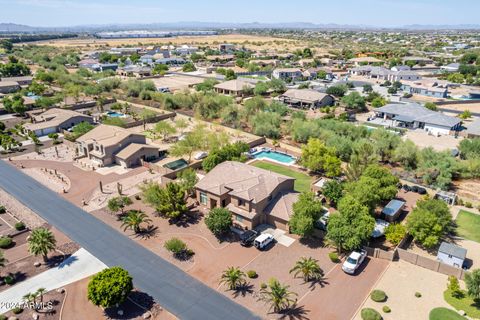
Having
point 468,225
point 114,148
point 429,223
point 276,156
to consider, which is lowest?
point 468,225

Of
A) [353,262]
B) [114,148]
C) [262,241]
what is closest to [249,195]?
[262,241]

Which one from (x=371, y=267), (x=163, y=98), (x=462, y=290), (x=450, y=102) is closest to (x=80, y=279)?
(x=371, y=267)

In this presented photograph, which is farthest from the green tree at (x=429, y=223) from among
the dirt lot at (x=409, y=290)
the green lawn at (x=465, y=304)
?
the green lawn at (x=465, y=304)

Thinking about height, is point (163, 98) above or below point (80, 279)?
above

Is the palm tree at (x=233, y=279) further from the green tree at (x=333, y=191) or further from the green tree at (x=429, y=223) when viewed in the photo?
the green tree at (x=429, y=223)

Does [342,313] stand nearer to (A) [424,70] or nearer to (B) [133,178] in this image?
(B) [133,178]

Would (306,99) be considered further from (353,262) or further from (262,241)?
(353,262)
